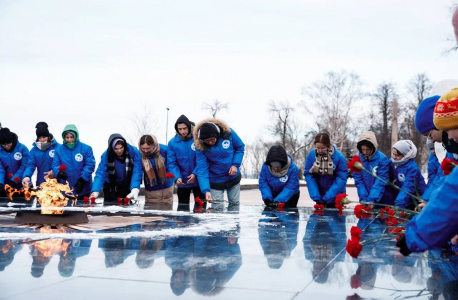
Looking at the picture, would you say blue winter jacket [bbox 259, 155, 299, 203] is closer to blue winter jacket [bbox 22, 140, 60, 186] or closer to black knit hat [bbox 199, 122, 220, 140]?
black knit hat [bbox 199, 122, 220, 140]

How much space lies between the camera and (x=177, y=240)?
4.83 m

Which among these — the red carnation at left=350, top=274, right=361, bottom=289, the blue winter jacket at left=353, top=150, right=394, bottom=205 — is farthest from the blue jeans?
the red carnation at left=350, top=274, right=361, bottom=289

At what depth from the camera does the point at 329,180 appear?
872 cm

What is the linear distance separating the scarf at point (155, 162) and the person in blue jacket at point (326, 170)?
250 centimetres

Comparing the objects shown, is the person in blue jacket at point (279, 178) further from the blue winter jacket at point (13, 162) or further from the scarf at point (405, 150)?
the blue winter jacket at point (13, 162)

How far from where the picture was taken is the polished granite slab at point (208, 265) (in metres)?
2.99

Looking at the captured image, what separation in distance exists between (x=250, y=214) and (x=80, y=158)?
12.5 feet

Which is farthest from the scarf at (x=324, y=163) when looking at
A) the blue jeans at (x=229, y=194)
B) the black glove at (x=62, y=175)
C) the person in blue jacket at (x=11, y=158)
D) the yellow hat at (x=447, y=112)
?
the person in blue jacket at (x=11, y=158)

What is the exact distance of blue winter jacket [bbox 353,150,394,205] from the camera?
7.99 metres

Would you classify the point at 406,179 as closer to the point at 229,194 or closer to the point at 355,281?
the point at 229,194

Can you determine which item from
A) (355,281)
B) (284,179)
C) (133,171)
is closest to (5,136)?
(133,171)

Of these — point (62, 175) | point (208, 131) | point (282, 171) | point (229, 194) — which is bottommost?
point (229, 194)

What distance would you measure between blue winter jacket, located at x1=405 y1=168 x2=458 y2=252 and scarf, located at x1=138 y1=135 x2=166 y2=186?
6911 millimetres

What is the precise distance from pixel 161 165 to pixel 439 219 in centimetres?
708
